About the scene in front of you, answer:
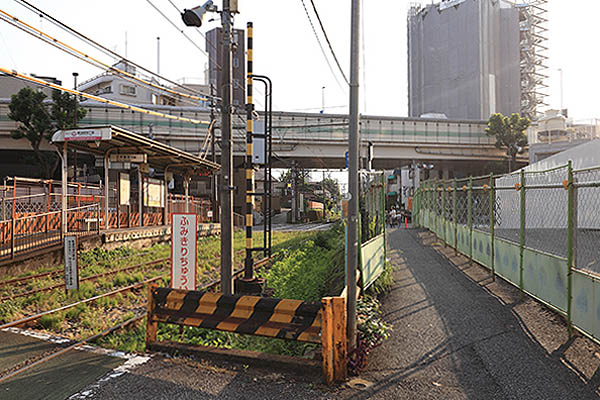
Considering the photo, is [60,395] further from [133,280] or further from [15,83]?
[15,83]

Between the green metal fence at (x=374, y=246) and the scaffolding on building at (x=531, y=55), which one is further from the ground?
the scaffolding on building at (x=531, y=55)


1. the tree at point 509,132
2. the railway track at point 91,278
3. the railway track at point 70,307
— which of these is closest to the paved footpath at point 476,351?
the railway track at point 70,307

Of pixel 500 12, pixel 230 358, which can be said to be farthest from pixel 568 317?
pixel 500 12

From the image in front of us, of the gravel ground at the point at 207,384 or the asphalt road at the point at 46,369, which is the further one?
the asphalt road at the point at 46,369

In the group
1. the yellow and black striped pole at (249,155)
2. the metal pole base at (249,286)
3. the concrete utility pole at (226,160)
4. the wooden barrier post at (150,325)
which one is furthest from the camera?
the metal pole base at (249,286)

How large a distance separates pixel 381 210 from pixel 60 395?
7.64 meters

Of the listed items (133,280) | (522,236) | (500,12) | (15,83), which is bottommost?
(133,280)

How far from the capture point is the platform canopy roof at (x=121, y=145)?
1476 centimetres

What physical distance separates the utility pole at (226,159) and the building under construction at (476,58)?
61.6 metres

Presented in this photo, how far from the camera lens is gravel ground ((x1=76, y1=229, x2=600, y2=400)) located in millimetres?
4789

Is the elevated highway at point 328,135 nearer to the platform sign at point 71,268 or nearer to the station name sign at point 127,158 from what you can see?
the station name sign at point 127,158

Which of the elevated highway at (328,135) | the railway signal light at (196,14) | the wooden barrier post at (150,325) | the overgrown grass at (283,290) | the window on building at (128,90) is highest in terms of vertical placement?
the window on building at (128,90)

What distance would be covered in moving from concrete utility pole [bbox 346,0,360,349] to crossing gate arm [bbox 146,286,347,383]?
1.70 ft

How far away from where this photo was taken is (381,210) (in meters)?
10.8
